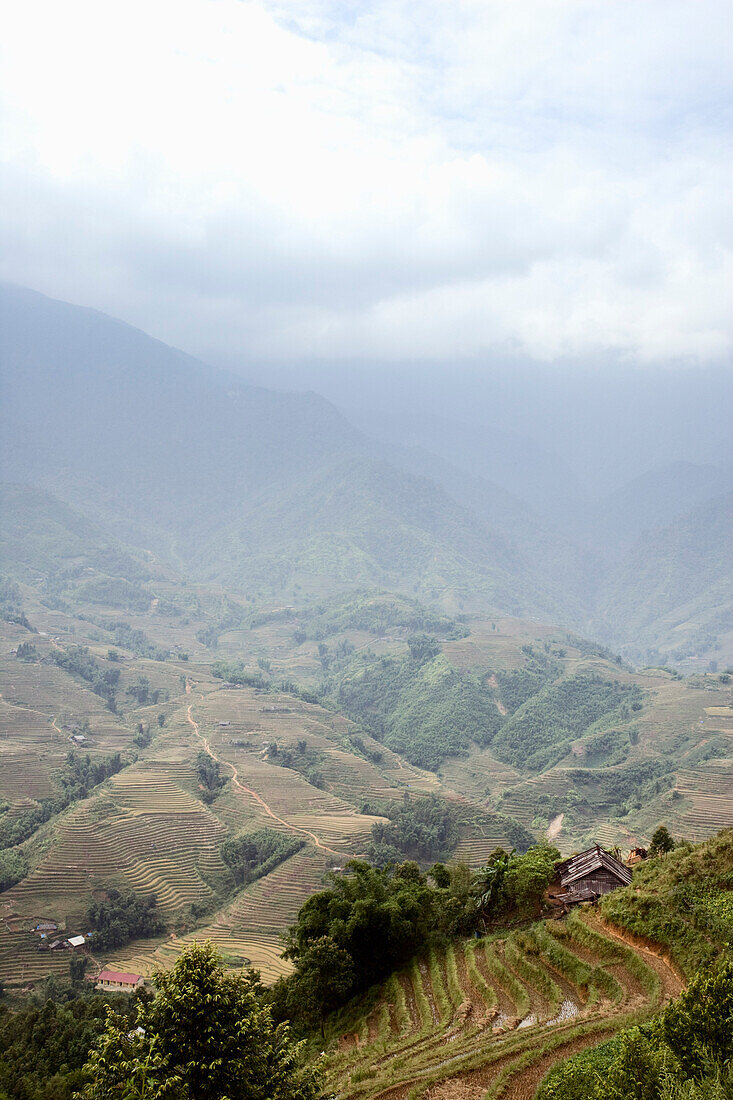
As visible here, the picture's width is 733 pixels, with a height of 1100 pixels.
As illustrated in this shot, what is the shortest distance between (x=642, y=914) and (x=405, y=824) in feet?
160

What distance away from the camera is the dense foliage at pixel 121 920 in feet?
162

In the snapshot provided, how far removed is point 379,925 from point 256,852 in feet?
129

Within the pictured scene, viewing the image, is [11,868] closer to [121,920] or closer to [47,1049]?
[121,920]

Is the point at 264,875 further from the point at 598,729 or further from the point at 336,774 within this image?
the point at 598,729

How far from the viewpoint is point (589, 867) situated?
26.4 metres

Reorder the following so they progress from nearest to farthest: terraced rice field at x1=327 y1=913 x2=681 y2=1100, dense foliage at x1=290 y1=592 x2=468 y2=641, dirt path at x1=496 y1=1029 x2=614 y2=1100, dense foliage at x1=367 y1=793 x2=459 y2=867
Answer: dirt path at x1=496 y1=1029 x2=614 y2=1100
terraced rice field at x1=327 y1=913 x2=681 y2=1100
dense foliage at x1=367 y1=793 x2=459 y2=867
dense foliage at x1=290 y1=592 x2=468 y2=641

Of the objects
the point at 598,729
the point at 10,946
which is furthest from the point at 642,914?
the point at 598,729

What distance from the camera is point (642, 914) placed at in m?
20.2

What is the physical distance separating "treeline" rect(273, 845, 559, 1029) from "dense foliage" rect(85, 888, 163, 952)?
28228 mm

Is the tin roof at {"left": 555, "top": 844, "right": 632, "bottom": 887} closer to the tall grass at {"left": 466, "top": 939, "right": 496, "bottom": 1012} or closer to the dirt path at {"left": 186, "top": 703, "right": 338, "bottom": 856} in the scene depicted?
the tall grass at {"left": 466, "top": 939, "right": 496, "bottom": 1012}

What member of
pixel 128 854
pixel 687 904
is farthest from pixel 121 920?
pixel 687 904

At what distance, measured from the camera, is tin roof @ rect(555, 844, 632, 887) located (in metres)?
26.0

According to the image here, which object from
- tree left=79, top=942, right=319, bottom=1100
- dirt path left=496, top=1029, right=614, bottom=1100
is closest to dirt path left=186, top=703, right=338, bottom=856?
dirt path left=496, top=1029, right=614, bottom=1100

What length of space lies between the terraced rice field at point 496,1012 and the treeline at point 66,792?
48.9m
